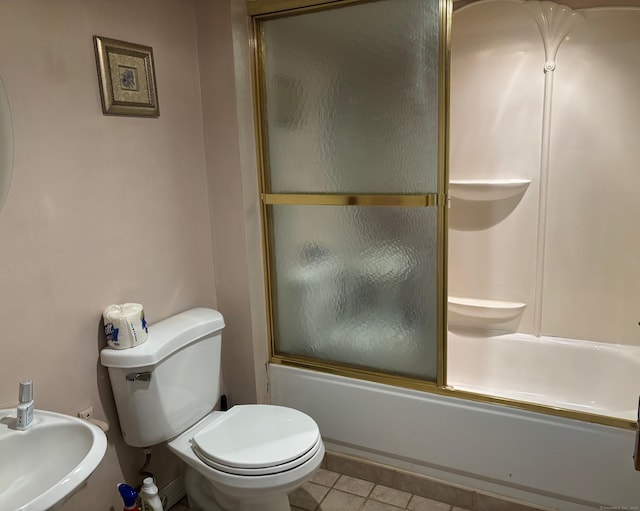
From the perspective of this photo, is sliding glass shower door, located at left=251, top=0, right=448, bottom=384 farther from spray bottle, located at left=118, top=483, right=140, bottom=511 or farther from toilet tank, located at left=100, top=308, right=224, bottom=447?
spray bottle, located at left=118, top=483, right=140, bottom=511

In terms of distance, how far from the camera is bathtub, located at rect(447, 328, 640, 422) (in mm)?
2512

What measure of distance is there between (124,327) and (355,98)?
122 cm

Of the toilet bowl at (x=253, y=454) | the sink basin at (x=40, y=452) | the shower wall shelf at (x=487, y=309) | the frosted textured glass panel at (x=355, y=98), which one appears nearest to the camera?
the sink basin at (x=40, y=452)

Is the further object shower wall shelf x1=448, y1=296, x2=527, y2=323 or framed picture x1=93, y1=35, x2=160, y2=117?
shower wall shelf x1=448, y1=296, x2=527, y2=323

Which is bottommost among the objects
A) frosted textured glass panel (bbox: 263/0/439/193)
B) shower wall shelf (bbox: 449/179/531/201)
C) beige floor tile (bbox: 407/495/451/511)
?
beige floor tile (bbox: 407/495/451/511)

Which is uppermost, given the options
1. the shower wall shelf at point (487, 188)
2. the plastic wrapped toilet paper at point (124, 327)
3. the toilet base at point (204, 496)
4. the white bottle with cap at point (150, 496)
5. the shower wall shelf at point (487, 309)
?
the shower wall shelf at point (487, 188)

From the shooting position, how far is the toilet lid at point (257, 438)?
1.73m

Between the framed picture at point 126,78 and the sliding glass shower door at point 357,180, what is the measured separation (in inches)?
18.8

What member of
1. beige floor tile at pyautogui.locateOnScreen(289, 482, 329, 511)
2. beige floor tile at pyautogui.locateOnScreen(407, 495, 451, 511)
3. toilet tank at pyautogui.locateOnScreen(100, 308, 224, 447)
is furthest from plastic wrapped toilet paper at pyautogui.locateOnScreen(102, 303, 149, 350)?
beige floor tile at pyautogui.locateOnScreen(407, 495, 451, 511)

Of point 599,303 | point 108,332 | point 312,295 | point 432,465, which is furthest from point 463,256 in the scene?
point 108,332

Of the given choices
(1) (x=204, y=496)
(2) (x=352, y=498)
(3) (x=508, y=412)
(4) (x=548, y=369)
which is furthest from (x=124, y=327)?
(4) (x=548, y=369)

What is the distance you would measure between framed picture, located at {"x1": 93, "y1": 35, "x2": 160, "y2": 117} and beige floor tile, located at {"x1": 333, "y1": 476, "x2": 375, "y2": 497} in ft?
5.69

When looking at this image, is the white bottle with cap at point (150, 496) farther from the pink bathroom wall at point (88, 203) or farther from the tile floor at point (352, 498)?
the tile floor at point (352, 498)

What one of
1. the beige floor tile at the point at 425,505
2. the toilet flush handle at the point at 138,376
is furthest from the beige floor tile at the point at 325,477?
the toilet flush handle at the point at 138,376
